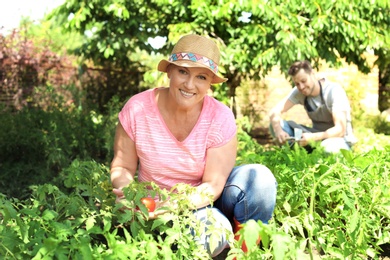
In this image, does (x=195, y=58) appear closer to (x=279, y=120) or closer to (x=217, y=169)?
(x=217, y=169)

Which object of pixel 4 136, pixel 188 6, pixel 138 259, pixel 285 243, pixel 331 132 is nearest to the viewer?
pixel 285 243

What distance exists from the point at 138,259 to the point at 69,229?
0.88ft

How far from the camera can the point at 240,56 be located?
8.34 meters

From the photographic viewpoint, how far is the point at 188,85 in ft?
9.03

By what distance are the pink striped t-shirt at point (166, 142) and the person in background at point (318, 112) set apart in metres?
Answer: 2.53

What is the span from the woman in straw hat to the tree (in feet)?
16.0

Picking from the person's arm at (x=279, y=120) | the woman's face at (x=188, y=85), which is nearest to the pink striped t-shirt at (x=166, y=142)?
the woman's face at (x=188, y=85)

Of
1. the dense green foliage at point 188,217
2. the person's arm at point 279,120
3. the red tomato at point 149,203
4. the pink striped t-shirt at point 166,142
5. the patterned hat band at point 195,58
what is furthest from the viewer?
the person's arm at point 279,120

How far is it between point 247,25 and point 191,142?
5899 millimetres

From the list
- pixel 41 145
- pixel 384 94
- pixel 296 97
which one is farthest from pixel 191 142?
pixel 384 94

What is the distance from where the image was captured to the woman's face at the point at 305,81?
528 centimetres

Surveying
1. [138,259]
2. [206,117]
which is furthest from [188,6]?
[138,259]

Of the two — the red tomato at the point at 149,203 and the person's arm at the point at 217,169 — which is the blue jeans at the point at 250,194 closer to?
the person's arm at the point at 217,169

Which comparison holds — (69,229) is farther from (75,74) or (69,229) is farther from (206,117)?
(75,74)
